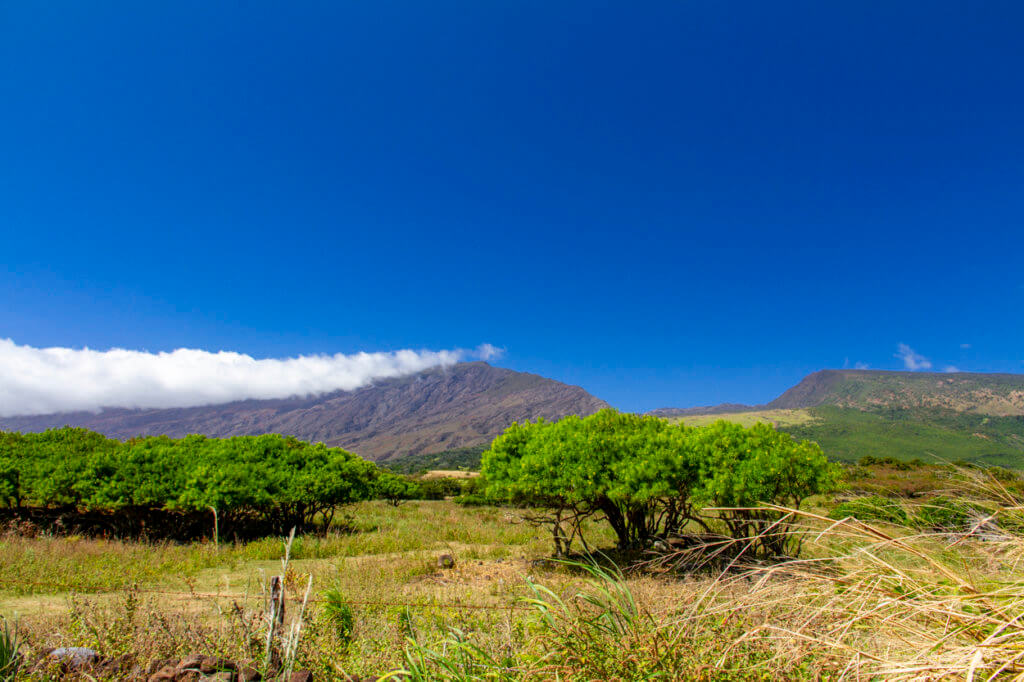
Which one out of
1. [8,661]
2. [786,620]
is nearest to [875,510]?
[786,620]

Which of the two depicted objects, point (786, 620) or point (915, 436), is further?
point (915, 436)

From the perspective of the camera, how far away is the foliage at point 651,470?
1035 centimetres

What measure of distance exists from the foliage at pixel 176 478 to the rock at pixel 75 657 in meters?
12.2

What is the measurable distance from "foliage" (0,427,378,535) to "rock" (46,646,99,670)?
12.2 meters

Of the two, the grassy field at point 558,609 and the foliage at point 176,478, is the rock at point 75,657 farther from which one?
the foliage at point 176,478

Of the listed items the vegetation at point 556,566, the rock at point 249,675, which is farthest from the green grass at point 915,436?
the rock at point 249,675

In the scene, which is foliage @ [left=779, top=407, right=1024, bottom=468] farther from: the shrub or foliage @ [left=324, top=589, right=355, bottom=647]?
foliage @ [left=324, top=589, right=355, bottom=647]

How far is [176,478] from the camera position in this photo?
15336 millimetres

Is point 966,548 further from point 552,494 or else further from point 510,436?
point 510,436

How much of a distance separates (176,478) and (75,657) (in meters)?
14.1

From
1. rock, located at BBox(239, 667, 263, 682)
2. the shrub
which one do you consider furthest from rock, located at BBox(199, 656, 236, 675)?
the shrub

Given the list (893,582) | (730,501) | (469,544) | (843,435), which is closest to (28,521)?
(469,544)

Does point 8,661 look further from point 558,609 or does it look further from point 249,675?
point 558,609

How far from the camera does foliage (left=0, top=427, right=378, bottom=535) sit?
14945 millimetres
